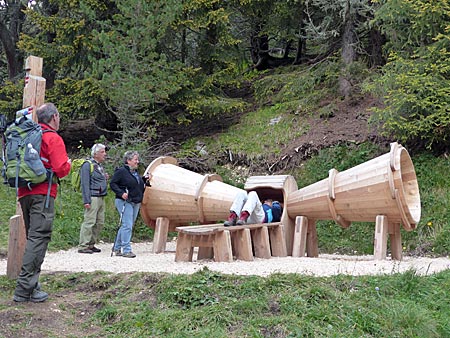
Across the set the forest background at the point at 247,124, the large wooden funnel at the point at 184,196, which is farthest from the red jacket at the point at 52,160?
the large wooden funnel at the point at 184,196

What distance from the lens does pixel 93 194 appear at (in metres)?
10.0

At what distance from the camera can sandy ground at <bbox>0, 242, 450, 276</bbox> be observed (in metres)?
7.00

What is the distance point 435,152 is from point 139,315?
886 cm

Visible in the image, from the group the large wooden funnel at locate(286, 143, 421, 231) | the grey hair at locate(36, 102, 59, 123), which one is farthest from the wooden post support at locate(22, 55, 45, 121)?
the large wooden funnel at locate(286, 143, 421, 231)

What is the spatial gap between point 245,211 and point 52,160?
155 inches

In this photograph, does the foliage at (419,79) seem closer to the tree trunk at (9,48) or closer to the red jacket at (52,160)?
the red jacket at (52,160)

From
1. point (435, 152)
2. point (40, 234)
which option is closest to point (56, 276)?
point (40, 234)

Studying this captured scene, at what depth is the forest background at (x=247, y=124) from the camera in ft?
17.4

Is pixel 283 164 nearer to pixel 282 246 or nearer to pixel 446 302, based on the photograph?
pixel 282 246

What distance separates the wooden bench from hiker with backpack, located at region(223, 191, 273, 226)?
0.51 ft

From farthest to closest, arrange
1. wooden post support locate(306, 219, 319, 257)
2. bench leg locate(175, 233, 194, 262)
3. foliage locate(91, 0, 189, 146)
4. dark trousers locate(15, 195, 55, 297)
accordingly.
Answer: foliage locate(91, 0, 189, 146) < wooden post support locate(306, 219, 319, 257) < bench leg locate(175, 233, 194, 262) < dark trousers locate(15, 195, 55, 297)

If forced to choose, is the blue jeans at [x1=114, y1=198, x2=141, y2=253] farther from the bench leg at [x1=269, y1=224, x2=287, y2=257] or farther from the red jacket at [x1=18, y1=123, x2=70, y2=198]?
the red jacket at [x1=18, y1=123, x2=70, y2=198]

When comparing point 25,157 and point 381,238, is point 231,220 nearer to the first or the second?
point 381,238

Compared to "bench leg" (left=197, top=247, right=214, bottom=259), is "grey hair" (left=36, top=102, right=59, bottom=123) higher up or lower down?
higher up
